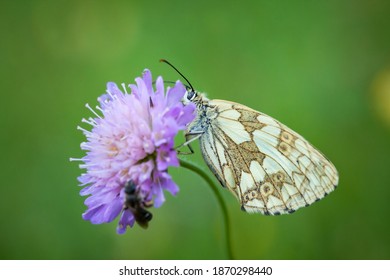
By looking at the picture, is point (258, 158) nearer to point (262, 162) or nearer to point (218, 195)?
point (262, 162)

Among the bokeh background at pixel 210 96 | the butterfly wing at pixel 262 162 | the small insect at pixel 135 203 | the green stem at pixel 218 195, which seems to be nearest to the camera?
the small insect at pixel 135 203

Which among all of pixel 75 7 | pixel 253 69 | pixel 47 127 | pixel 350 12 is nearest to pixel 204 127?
pixel 253 69

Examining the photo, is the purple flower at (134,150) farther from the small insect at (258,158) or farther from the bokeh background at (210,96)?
the bokeh background at (210,96)

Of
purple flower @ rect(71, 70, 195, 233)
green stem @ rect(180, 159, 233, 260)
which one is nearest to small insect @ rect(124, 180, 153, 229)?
purple flower @ rect(71, 70, 195, 233)

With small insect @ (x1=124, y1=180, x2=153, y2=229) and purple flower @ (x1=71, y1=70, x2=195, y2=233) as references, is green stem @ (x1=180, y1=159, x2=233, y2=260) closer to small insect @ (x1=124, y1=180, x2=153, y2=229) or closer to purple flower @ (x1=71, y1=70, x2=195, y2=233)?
purple flower @ (x1=71, y1=70, x2=195, y2=233)

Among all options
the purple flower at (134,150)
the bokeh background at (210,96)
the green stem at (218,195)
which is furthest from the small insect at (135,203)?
the bokeh background at (210,96)

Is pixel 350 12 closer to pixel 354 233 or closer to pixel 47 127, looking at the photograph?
pixel 354 233
